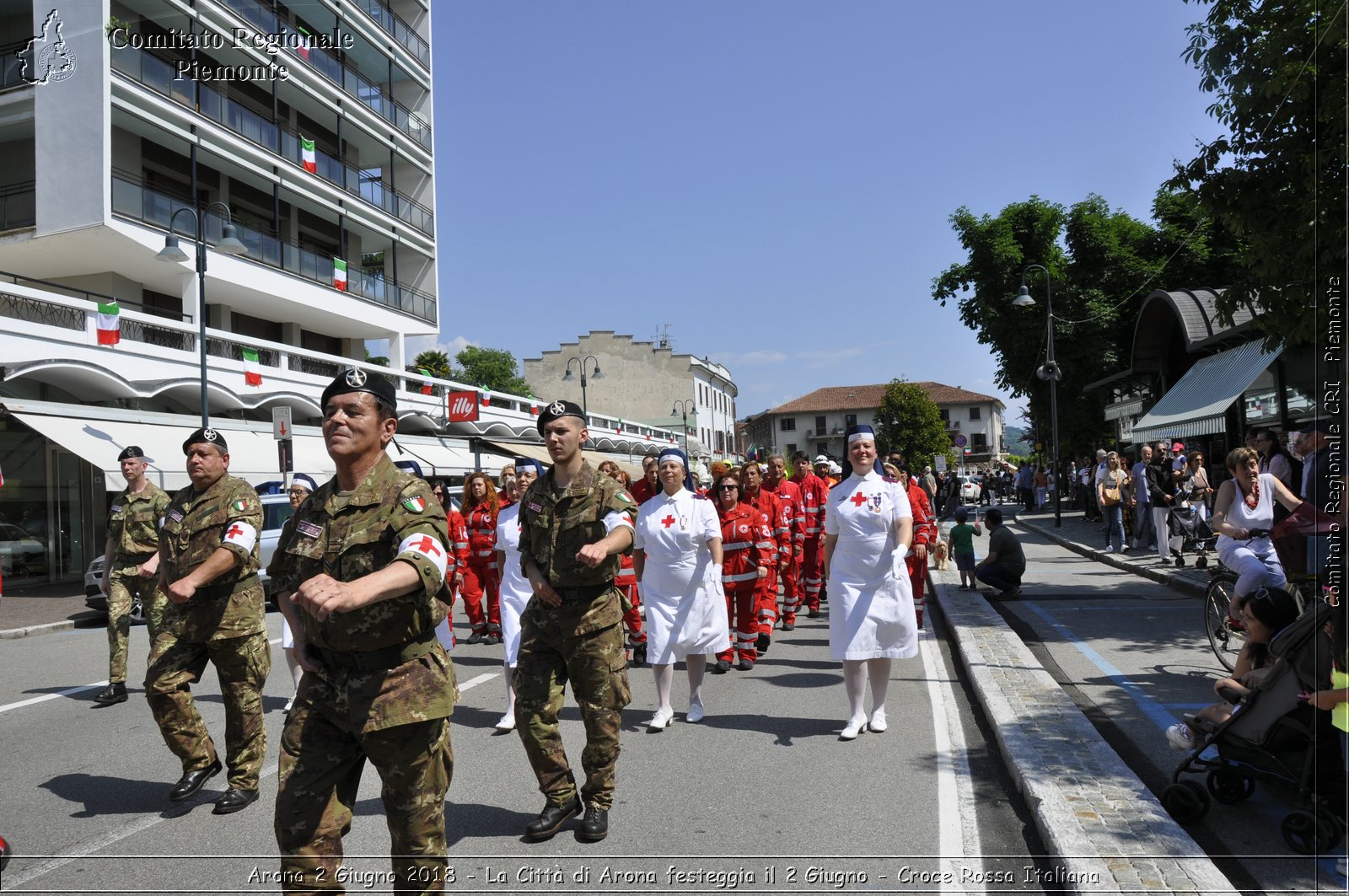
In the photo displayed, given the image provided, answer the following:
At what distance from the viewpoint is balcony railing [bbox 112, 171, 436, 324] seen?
23.3 metres

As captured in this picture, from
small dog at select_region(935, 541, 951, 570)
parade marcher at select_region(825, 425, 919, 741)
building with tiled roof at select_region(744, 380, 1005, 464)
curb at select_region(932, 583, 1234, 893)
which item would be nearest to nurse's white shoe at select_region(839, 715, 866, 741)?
parade marcher at select_region(825, 425, 919, 741)

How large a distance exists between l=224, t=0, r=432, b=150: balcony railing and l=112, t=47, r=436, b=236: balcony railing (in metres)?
2.40

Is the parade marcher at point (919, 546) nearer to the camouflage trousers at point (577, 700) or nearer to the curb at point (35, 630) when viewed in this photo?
the camouflage trousers at point (577, 700)

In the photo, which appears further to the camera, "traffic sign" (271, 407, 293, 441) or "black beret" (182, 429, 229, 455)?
"traffic sign" (271, 407, 293, 441)

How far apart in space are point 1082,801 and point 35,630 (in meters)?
15.1

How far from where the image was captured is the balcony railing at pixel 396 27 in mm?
34969

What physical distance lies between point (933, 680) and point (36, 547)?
1916cm

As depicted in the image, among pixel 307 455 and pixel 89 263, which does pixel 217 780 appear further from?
pixel 89 263

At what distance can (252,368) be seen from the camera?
79.2 ft

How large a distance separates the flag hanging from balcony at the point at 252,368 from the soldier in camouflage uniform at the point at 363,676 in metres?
22.0

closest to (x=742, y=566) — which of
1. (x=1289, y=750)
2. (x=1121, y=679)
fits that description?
(x=1121, y=679)

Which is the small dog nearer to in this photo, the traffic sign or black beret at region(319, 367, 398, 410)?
the traffic sign

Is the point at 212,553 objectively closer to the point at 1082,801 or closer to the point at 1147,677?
the point at 1082,801

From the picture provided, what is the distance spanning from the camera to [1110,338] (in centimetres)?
3725
